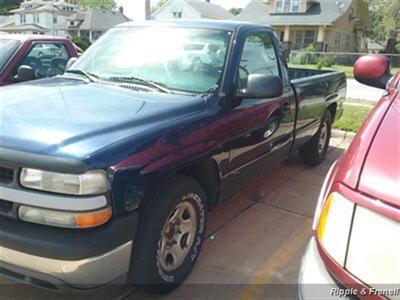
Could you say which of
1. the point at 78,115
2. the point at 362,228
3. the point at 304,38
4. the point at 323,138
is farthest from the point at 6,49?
the point at 304,38

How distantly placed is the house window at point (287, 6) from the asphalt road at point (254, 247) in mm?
35106

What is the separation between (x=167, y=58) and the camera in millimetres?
3473

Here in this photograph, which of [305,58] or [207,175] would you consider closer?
[207,175]

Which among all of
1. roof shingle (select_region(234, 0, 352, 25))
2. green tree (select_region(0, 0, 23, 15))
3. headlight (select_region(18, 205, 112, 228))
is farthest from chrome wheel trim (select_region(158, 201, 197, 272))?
green tree (select_region(0, 0, 23, 15))

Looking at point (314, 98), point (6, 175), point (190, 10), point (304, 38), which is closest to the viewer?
point (6, 175)

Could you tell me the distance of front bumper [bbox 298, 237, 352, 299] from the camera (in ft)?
5.70

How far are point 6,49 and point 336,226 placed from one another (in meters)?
5.35

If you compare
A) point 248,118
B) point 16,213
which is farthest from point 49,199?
point 248,118

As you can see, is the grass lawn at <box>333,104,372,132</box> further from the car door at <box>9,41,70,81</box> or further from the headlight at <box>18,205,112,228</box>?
the headlight at <box>18,205,112,228</box>

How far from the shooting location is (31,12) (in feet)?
215

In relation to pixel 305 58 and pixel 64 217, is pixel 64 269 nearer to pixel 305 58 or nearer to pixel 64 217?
pixel 64 217

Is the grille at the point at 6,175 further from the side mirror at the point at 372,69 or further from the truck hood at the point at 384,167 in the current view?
the side mirror at the point at 372,69

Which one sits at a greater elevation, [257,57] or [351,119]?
[257,57]

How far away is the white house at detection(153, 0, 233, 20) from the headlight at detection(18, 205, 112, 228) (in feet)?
149
